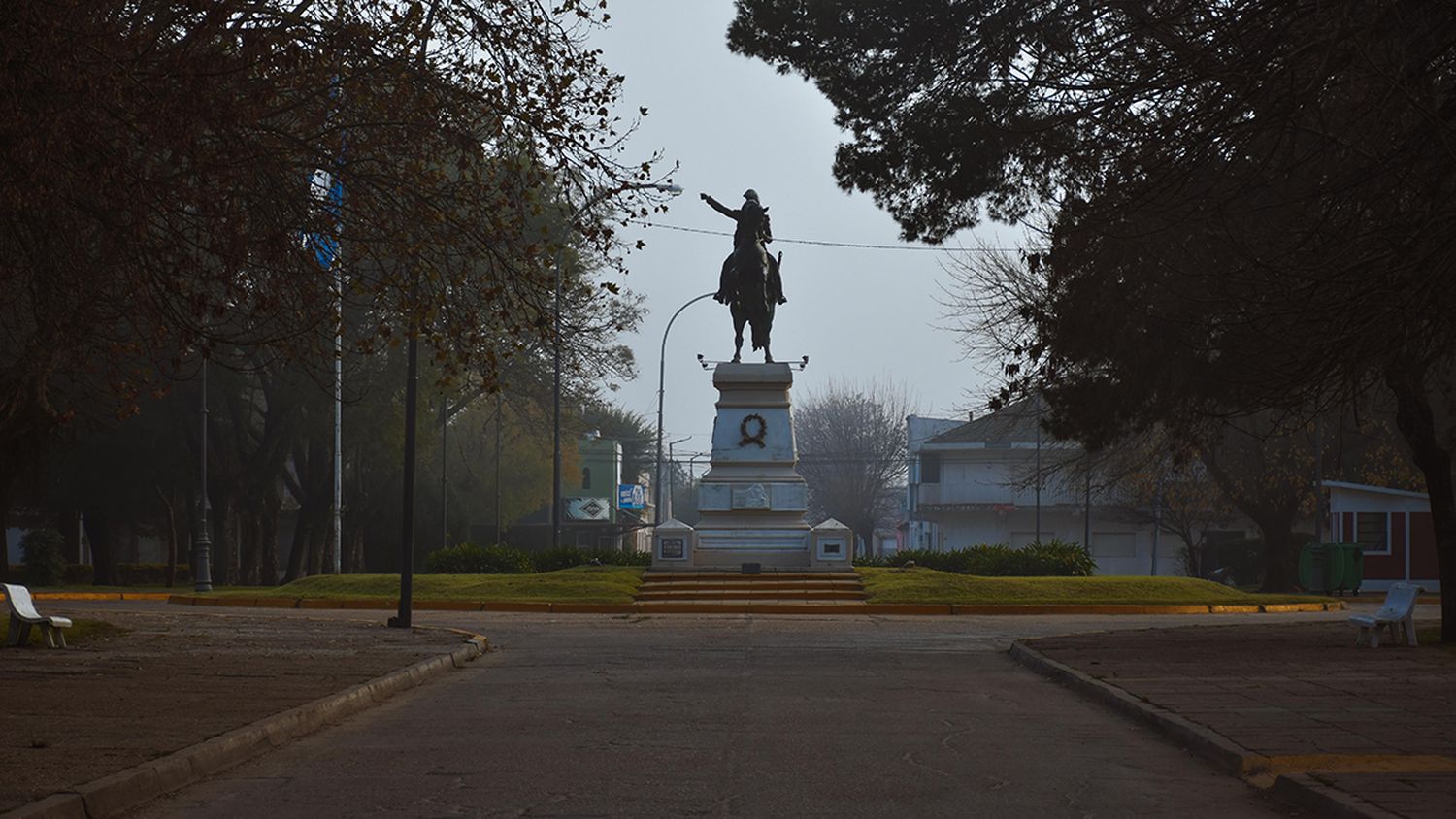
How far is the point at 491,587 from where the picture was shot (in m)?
33.7

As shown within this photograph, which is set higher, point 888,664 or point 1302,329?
point 1302,329

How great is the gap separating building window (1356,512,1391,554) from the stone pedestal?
16.3 m

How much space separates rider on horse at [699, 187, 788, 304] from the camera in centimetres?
3953

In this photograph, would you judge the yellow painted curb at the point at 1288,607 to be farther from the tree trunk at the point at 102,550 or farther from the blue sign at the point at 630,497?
the blue sign at the point at 630,497

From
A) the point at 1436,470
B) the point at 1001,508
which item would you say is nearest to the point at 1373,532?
the point at 1436,470

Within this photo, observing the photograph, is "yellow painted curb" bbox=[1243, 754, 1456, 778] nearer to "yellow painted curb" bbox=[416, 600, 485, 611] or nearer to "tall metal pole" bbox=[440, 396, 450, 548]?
"yellow painted curb" bbox=[416, 600, 485, 611]

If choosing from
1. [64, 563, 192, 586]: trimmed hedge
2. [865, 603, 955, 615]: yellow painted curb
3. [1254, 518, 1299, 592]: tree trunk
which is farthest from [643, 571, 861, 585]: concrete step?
[64, 563, 192, 586]: trimmed hedge

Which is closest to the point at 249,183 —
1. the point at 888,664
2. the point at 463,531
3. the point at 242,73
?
the point at 242,73

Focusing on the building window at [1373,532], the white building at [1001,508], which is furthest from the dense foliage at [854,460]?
the building window at [1373,532]

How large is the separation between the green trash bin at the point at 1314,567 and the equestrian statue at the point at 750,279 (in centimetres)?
1381

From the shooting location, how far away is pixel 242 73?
11461 mm

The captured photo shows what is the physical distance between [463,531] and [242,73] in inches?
2126

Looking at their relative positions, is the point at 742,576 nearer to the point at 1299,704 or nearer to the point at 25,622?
the point at 25,622

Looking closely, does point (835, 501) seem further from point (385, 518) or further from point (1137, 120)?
point (1137, 120)
